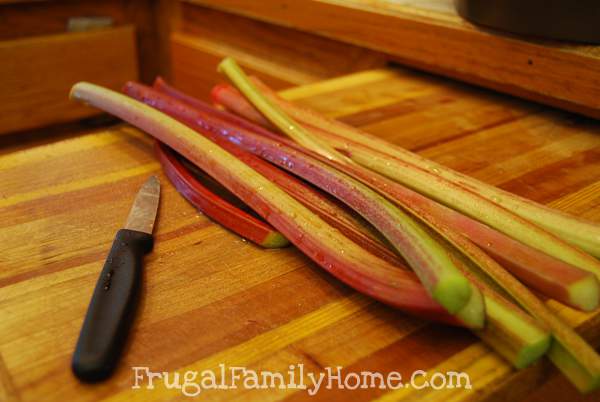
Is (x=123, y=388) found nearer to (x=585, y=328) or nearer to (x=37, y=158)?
(x=585, y=328)

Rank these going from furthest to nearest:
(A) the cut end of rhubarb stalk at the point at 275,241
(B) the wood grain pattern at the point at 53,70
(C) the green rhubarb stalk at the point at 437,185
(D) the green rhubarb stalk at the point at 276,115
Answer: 1. (B) the wood grain pattern at the point at 53,70
2. (D) the green rhubarb stalk at the point at 276,115
3. (A) the cut end of rhubarb stalk at the point at 275,241
4. (C) the green rhubarb stalk at the point at 437,185

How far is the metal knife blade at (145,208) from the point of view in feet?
2.72

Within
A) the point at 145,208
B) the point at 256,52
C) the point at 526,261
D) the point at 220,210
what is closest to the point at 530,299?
the point at 526,261

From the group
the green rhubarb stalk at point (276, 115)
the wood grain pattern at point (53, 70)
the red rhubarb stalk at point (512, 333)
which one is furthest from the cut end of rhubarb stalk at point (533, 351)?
the wood grain pattern at point (53, 70)

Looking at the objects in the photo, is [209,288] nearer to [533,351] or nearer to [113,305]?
[113,305]

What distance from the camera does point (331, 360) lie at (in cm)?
63

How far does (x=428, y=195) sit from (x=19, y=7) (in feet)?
6.73

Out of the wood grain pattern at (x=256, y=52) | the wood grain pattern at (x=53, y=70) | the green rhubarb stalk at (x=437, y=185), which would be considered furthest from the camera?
the wood grain pattern at (x=53, y=70)

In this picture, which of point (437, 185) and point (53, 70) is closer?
point (437, 185)

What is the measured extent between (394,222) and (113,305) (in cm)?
32

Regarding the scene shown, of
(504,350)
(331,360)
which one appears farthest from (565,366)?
(331,360)

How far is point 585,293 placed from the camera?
0.60 metres

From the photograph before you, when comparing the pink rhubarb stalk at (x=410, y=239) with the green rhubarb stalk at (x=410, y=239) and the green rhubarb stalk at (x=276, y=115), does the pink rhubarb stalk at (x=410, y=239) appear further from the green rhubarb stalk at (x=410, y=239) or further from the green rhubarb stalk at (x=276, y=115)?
the green rhubarb stalk at (x=276, y=115)

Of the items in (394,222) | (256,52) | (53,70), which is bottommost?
(53,70)
